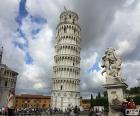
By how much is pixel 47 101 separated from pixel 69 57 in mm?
65438

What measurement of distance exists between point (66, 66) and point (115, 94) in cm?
7437

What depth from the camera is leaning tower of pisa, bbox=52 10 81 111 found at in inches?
3386

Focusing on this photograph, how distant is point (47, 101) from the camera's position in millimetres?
146875

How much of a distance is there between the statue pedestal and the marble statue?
469mm

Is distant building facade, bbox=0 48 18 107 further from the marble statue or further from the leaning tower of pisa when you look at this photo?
the marble statue

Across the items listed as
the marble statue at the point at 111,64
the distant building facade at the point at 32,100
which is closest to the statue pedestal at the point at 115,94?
the marble statue at the point at 111,64

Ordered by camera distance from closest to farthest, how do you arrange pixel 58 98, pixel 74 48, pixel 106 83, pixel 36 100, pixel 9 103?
pixel 9 103
pixel 106 83
pixel 58 98
pixel 74 48
pixel 36 100

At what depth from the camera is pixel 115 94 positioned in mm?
14000

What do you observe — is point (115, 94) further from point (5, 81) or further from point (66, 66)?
point (5, 81)

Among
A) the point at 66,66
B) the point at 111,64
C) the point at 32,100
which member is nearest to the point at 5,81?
the point at 66,66

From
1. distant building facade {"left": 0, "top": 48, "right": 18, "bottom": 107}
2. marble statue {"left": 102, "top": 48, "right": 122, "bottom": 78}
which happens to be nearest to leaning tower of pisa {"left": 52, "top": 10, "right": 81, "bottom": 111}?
distant building facade {"left": 0, "top": 48, "right": 18, "bottom": 107}

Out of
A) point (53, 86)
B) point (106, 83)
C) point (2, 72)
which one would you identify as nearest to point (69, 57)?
point (53, 86)

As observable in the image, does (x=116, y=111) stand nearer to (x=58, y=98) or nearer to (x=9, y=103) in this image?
(x=9, y=103)

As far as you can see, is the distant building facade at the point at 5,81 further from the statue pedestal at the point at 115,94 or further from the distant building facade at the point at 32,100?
the statue pedestal at the point at 115,94
